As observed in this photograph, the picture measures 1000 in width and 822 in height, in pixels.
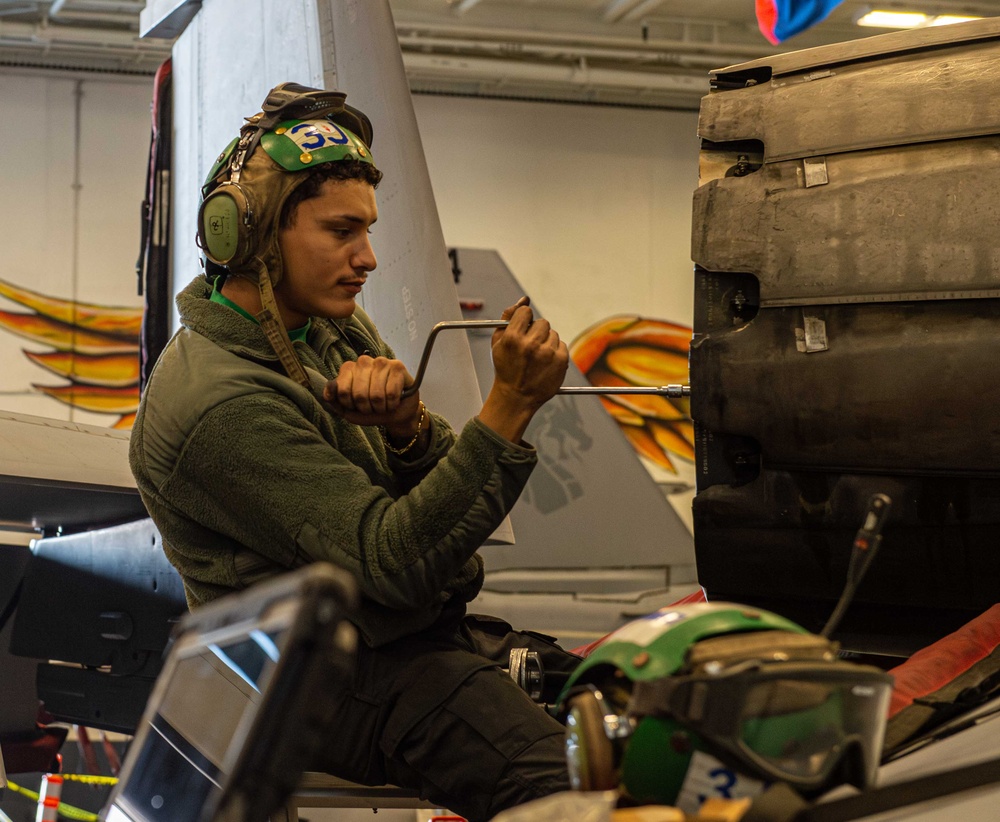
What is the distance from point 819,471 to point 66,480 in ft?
6.76

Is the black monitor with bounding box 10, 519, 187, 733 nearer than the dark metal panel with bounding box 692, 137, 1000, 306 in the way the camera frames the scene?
No

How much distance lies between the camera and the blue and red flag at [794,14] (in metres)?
3.83

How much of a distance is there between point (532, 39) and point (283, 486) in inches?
283

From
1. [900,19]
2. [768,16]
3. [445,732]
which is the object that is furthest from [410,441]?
[900,19]

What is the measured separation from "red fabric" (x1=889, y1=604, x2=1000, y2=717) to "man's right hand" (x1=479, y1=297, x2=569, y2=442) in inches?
24.4

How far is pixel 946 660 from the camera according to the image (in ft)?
5.36

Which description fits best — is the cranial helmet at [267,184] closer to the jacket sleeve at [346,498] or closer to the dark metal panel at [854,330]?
the jacket sleeve at [346,498]

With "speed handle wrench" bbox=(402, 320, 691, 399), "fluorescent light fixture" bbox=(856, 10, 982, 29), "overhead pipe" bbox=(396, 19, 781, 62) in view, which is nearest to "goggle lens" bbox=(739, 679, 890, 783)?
"speed handle wrench" bbox=(402, 320, 691, 399)

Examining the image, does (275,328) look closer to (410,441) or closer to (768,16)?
(410,441)

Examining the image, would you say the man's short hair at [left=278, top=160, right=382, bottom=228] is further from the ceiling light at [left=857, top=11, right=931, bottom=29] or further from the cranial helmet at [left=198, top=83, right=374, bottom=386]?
the ceiling light at [left=857, top=11, right=931, bottom=29]

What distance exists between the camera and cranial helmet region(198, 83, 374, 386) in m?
1.69

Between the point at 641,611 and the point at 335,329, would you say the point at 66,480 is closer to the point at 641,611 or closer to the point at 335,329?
the point at 335,329

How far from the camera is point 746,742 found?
0.88 metres

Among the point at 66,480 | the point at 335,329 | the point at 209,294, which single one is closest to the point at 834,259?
the point at 335,329
